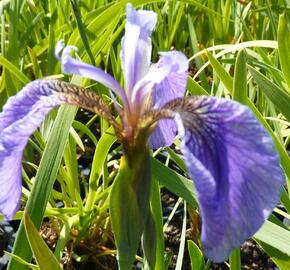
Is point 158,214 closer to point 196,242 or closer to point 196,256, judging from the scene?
point 196,256

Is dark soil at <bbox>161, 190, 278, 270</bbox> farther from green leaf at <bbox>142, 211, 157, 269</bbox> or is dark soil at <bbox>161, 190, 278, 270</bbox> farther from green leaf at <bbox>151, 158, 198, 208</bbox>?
green leaf at <bbox>142, 211, 157, 269</bbox>

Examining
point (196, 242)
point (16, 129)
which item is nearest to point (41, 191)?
point (16, 129)

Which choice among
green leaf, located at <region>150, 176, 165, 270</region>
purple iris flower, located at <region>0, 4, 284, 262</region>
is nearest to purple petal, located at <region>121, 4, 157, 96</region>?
purple iris flower, located at <region>0, 4, 284, 262</region>

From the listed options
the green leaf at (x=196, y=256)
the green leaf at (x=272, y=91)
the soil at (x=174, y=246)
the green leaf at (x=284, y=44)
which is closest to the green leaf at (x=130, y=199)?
the green leaf at (x=196, y=256)

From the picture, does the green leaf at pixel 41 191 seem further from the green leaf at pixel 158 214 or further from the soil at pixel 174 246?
the soil at pixel 174 246

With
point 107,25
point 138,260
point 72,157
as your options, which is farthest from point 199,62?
point 138,260
